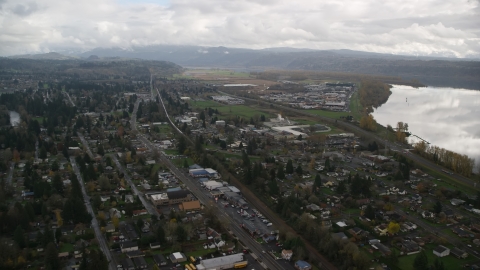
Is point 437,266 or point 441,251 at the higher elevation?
point 437,266

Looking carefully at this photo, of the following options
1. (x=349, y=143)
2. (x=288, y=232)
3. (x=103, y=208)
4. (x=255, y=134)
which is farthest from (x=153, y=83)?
(x=288, y=232)

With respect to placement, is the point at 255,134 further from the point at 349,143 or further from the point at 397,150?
the point at 397,150

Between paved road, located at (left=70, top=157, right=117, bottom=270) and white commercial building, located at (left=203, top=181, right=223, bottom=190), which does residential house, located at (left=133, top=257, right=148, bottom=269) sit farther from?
white commercial building, located at (left=203, top=181, right=223, bottom=190)

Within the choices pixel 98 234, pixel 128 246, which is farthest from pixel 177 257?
pixel 98 234

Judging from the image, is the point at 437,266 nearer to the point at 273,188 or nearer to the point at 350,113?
the point at 273,188

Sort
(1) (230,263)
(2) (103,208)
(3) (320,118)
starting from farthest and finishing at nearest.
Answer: (3) (320,118) < (2) (103,208) < (1) (230,263)

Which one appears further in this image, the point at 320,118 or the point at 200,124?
the point at 320,118

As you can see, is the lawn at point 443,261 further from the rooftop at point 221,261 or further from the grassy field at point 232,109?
the grassy field at point 232,109
